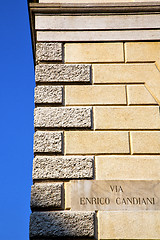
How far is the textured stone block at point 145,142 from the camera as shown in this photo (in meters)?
8.31

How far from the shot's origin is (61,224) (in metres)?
7.64

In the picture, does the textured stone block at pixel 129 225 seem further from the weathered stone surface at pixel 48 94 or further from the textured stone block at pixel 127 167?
the weathered stone surface at pixel 48 94

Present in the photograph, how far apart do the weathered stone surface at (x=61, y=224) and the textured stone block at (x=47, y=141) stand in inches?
50.0

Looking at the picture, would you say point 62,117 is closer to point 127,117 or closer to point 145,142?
point 127,117

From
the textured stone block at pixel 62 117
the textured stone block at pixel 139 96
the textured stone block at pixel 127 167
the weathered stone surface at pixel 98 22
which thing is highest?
the weathered stone surface at pixel 98 22

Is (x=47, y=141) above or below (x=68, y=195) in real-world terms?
above

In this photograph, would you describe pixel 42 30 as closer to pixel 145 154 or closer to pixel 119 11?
pixel 119 11

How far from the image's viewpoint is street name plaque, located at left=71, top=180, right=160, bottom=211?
7.86 metres

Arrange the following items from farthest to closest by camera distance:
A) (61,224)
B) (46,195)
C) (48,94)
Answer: (48,94)
(46,195)
(61,224)

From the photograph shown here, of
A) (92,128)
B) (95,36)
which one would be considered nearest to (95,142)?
(92,128)

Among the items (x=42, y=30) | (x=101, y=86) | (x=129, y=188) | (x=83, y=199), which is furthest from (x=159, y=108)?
(x=42, y=30)

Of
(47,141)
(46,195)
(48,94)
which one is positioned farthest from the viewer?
(48,94)

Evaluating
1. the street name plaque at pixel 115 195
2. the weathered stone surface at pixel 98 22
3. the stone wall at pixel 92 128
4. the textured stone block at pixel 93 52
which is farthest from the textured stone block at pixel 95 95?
the street name plaque at pixel 115 195

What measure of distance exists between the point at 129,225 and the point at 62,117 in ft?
8.28
